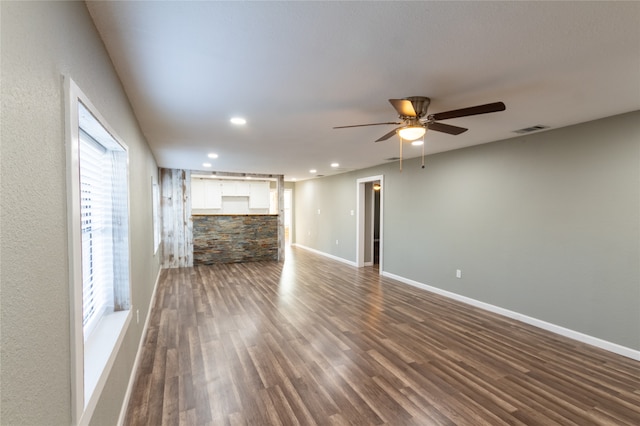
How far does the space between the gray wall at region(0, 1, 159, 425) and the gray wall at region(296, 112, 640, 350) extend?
14.3 feet

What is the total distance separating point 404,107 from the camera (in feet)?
7.19

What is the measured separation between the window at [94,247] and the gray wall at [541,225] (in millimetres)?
4325

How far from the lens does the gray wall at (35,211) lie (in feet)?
2.37

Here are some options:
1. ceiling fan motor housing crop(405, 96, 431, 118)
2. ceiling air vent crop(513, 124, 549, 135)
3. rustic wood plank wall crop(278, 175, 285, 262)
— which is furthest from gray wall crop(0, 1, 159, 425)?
rustic wood plank wall crop(278, 175, 285, 262)

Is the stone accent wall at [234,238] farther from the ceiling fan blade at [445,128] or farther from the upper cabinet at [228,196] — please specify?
the ceiling fan blade at [445,128]

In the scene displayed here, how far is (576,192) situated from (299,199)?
789 centimetres

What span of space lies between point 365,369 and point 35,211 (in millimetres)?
2584

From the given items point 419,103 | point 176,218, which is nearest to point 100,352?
point 419,103

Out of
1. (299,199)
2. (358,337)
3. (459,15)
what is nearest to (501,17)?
(459,15)

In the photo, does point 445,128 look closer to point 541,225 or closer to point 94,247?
point 541,225

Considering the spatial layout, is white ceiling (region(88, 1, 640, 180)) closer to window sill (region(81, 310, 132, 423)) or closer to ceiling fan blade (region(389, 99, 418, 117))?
ceiling fan blade (region(389, 99, 418, 117))

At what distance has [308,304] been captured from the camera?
4426mm

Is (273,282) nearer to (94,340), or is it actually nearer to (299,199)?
(94,340)

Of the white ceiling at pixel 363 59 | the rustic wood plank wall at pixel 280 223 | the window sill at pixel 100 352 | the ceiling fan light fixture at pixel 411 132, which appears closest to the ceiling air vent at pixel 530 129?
the white ceiling at pixel 363 59
